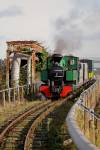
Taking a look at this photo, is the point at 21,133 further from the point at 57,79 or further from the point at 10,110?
the point at 57,79

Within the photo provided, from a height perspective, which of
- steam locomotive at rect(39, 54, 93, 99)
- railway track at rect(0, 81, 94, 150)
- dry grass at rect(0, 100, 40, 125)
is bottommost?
dry grass at rect(0, 100, 40, 125)

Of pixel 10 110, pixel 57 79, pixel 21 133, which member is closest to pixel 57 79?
pixel 57 79

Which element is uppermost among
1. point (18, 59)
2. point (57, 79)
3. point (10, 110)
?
point (18, 59)

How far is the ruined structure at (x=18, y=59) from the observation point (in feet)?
108

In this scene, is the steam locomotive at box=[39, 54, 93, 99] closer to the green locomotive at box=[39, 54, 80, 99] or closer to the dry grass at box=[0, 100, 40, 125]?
the green locomotive at box=[39, 54, 80, 99]

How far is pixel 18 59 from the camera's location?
1318 inches

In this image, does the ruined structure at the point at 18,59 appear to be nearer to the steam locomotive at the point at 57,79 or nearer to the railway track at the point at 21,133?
the steam locomotive at the point at 57,79

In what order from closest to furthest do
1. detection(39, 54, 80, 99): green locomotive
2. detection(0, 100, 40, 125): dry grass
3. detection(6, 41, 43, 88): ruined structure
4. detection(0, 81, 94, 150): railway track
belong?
detection(0, 81, 94, 150): railway track → detection(0, 100, 40, 125): dry grass → detection(39, 54, 80, 99): green locomotive → detection(6, 41, 43, 88): ruined structure

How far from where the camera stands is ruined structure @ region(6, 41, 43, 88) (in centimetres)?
3291

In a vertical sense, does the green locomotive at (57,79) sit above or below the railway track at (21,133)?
above

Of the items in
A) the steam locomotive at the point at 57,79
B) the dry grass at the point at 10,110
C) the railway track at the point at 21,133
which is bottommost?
the dry grass at the point at 10,110

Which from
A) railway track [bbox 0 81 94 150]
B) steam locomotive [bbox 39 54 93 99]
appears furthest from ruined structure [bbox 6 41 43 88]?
railway track [bbox 0 81 94 150]

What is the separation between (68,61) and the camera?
3186 centimetres

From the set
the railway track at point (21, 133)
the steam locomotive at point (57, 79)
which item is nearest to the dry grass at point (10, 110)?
the railway track at point (21, 133)
